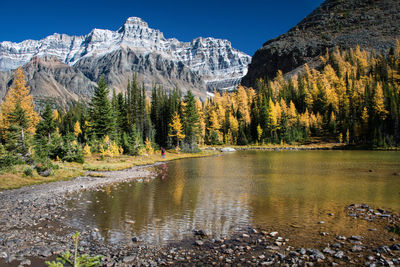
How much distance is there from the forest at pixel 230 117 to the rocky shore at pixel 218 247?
87.9 feet

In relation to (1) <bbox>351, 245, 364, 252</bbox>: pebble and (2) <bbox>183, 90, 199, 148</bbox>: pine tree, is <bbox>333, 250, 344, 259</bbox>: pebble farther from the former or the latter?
(2) <bbox>183, 90, 199, 148</bbox>: pine tree

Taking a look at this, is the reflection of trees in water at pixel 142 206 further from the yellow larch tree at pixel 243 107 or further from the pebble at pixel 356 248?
the yellow larch tree at pixel 243 107

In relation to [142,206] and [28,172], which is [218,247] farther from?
[28,172]

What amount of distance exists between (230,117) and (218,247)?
89.0 meters

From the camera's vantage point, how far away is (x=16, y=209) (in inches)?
580

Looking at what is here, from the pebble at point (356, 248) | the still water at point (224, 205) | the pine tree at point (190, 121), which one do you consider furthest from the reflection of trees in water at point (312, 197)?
the pine tree at point (190, 121)

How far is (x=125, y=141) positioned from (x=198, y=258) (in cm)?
4690

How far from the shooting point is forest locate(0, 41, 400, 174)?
52.4 meters

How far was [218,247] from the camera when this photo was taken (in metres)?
9.85

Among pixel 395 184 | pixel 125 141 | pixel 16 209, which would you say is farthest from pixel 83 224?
pixel 125 141

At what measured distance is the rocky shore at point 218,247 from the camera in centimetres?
861

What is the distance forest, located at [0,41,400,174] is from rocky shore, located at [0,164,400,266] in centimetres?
2679

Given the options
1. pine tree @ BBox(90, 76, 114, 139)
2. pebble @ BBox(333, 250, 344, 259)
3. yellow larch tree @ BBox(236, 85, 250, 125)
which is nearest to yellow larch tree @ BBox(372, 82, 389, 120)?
yellow larch tree @ BBox(236, 85, 250, 125)

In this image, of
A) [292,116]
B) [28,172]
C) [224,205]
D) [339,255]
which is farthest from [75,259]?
[292,116]
